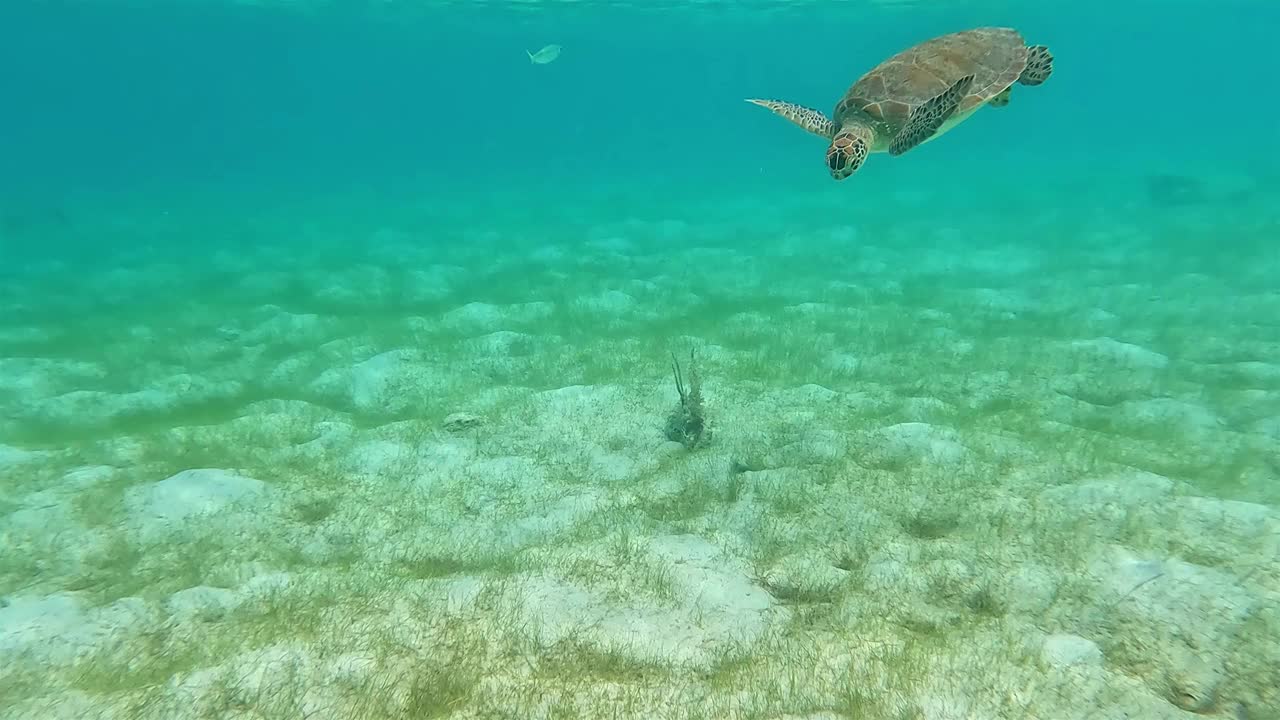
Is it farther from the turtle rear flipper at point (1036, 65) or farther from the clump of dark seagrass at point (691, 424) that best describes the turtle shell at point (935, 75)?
the clump of dark seagrass at point (691, 424)

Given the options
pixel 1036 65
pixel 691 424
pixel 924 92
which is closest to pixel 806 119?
pixel 924 92

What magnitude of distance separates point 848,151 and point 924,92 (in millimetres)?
1339

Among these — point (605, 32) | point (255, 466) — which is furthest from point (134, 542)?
point (605, 32)

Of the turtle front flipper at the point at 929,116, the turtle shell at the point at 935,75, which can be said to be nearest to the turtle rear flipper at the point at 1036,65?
the turtle shell at the point at 935,75

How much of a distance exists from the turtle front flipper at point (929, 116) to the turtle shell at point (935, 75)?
0.91ft

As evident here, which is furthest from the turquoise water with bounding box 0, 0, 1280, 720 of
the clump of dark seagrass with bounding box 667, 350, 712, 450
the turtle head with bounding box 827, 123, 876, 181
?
the turtle head with bounding box 827, 123, 876, 181

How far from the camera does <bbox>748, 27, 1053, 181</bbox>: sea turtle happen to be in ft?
22.3

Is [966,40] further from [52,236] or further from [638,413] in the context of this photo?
[52,236]

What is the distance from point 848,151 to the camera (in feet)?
21.9

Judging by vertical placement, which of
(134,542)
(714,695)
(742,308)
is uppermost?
(742,308)

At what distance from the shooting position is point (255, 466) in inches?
271

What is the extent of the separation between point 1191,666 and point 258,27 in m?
73.2

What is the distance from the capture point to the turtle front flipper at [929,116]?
673 centimetres

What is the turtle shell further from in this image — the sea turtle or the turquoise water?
the turquoise water
